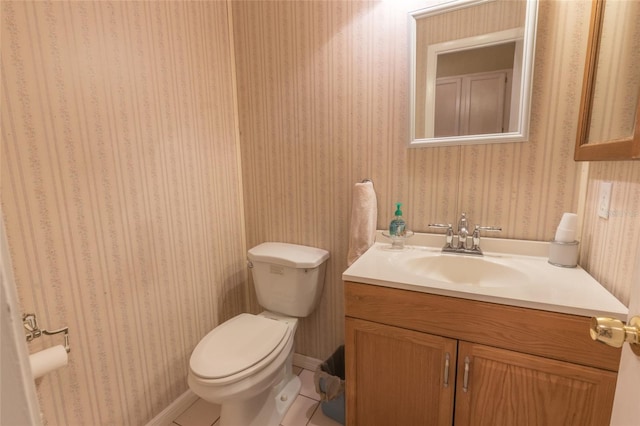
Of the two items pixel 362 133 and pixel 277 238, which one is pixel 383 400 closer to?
pixel 277 238

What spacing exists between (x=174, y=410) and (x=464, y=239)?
1570 mm

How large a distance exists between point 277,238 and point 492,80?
1.27m

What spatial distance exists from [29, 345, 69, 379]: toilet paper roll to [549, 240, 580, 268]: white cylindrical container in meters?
1.71

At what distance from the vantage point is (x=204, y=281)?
5.28 feet

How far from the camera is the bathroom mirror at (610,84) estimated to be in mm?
788

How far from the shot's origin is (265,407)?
1.41 meters

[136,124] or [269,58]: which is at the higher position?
[269,58]

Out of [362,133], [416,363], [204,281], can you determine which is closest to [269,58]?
[362,133]

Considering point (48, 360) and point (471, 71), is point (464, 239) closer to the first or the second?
point (471, 71)

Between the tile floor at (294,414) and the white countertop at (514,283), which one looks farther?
the tile floor at (294,414)

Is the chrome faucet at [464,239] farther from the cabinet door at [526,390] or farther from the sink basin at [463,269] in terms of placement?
the cabinet door at [526,390]

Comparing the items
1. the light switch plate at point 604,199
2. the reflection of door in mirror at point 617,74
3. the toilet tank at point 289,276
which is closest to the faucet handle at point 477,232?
the light switch plate at point 604,199

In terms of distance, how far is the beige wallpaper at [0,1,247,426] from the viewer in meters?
0.97

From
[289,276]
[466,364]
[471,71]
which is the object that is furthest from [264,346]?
[471,71]
